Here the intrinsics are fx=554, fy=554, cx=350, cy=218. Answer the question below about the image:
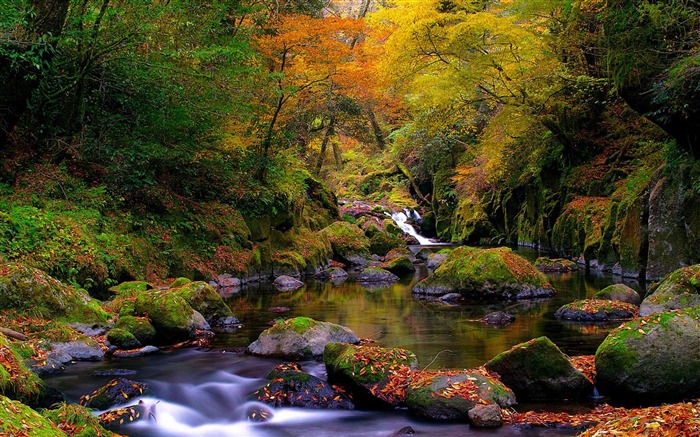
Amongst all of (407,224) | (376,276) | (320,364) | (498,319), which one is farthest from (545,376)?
(407,224)

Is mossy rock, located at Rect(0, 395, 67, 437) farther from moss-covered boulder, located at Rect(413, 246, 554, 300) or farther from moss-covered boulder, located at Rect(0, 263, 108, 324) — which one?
moss-covered boulder, located at Rect(413, 246, 554, 300)

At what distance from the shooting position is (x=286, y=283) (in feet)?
51.9

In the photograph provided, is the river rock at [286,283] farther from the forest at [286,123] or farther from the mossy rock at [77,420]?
the mossy rock at [77,420]

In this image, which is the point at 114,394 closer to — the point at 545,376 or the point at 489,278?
the point at 545,376

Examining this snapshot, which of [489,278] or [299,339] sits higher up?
[299,339]

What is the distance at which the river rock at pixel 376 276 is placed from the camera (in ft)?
55.3

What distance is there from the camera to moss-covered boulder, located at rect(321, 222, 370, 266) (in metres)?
21.3

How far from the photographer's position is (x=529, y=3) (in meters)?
14.9

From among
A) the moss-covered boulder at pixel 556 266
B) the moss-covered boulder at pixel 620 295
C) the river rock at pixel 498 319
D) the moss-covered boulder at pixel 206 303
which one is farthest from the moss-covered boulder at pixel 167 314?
the moss-covered boulder at pixel 556 266

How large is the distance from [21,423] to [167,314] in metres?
5.57

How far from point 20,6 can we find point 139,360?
675 cm

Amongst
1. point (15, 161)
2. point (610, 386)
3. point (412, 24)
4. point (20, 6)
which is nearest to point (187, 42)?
point (20, 6)

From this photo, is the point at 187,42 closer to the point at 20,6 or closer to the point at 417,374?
the point at 20,6

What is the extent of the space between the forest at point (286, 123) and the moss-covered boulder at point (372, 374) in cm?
295
